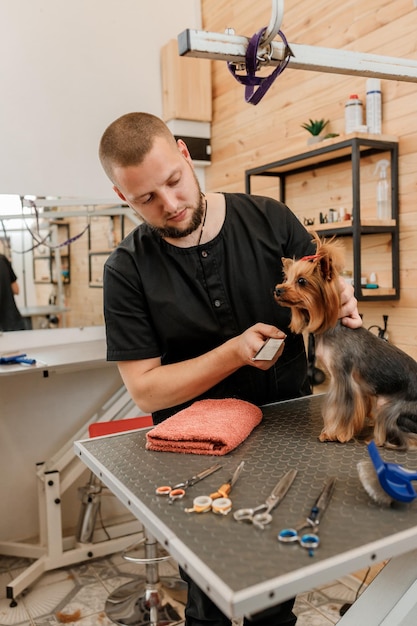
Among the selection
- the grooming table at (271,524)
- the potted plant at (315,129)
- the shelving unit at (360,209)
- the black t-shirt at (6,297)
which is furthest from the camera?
the black t-shirt at (6,297)

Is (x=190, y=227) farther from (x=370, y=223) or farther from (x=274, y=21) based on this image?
(x=370, y=223)

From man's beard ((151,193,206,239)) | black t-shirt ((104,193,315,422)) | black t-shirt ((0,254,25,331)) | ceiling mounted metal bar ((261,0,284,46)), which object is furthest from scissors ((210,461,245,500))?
black t-shirt ((0,254,25,331))

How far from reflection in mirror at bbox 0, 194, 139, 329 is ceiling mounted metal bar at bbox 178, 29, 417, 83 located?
7.42 feet

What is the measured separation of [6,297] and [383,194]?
1953mm

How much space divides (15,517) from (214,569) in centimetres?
273

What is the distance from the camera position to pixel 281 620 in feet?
4.39

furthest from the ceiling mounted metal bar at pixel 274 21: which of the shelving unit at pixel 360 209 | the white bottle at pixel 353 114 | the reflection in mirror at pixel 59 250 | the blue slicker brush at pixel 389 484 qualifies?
the reflection in mirror at pixel 59 250

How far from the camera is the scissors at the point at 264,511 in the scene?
2.75 feet

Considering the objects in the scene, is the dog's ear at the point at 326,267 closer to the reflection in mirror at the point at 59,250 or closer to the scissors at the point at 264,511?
the scissors at the point at 264,511

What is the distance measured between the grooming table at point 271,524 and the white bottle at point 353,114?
134cm

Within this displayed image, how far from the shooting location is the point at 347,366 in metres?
1.21

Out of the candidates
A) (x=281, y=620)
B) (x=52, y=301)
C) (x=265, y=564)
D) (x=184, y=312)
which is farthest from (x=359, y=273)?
(x=52, y=301)

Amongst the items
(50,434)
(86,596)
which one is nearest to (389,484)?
(86,596)

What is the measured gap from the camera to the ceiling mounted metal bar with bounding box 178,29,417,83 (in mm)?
894
